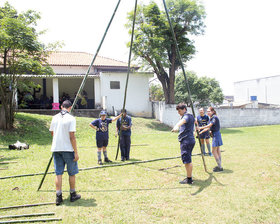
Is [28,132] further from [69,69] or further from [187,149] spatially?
[69,69]

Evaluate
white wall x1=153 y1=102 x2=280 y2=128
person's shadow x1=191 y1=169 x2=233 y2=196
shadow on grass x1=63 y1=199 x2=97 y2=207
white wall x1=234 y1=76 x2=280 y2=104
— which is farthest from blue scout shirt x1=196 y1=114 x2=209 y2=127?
white wall x1=234 y1=76 x2=280 y2=104

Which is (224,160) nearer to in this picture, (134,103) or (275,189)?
(275,189)

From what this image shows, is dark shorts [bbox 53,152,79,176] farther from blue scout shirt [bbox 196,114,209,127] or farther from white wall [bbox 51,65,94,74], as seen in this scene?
white wall [bbox 51,65,94,74]

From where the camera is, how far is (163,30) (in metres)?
22.0

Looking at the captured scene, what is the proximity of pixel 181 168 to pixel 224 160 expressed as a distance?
1.91 m

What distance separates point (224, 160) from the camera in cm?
837

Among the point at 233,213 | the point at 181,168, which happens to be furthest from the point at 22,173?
the point at 233,213

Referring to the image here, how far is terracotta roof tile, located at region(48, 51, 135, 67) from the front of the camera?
2623 cm

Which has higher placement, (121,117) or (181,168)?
(121,117)

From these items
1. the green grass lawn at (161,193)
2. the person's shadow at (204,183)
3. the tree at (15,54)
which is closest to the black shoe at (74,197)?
the green grass lawn at (161,193)

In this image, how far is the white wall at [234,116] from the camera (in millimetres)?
22359

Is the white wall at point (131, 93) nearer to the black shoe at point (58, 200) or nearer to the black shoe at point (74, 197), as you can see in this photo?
the black shoe at point (74, 197)

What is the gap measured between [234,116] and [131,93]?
1014 cm

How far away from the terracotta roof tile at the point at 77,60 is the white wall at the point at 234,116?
711cm
